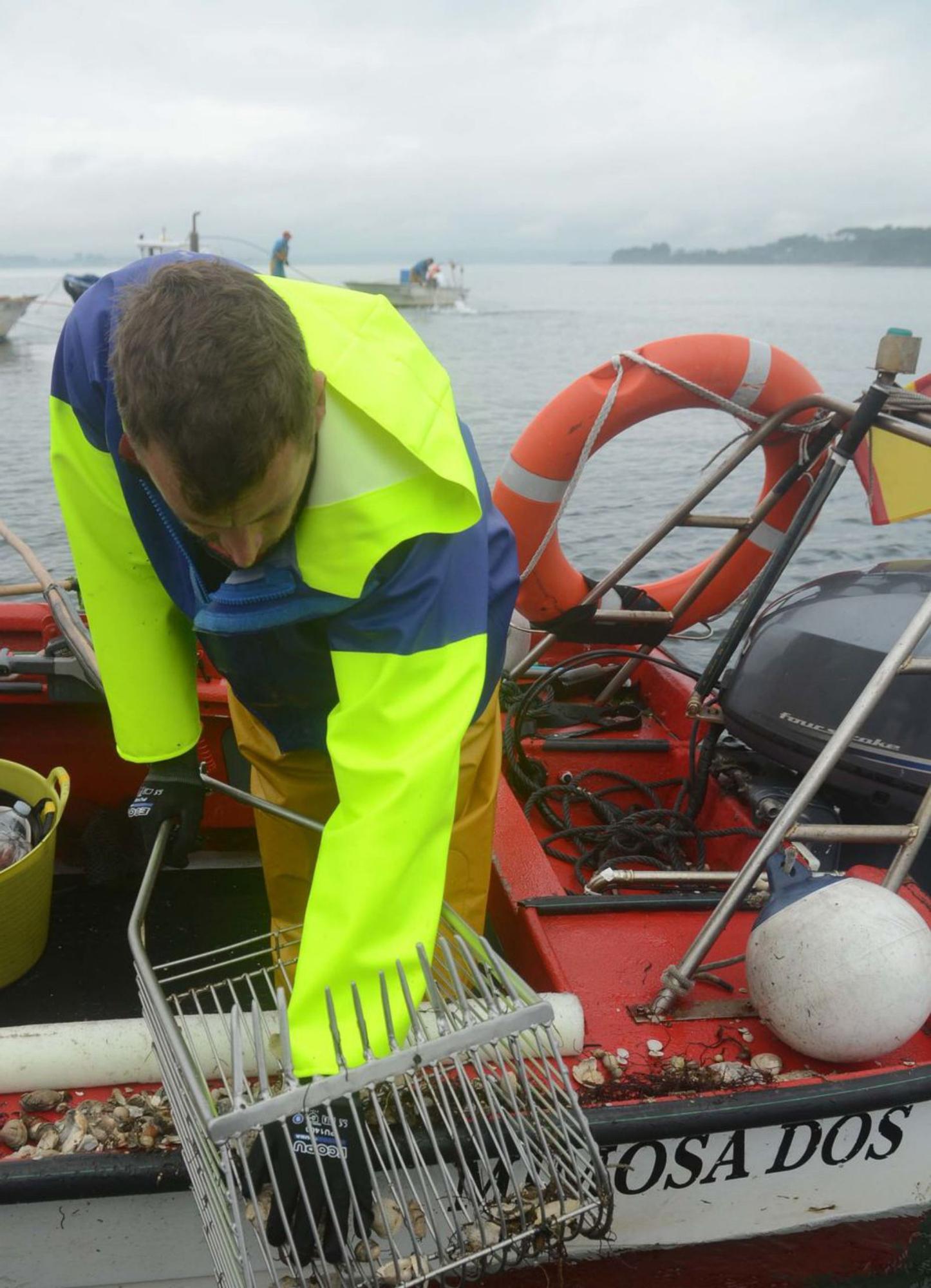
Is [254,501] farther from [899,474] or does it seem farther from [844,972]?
[899,474]

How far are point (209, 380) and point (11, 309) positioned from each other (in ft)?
99.5

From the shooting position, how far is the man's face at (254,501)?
54.7 inches

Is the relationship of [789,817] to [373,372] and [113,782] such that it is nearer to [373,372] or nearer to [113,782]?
[373,372]

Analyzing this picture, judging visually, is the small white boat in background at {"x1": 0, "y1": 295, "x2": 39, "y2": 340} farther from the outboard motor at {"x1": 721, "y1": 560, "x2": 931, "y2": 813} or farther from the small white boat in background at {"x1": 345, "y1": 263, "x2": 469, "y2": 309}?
the outboard motor at {"x1": 721, "y1": 560, "x2": 931, "y2": 813}

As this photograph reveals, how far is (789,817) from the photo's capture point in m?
2.28

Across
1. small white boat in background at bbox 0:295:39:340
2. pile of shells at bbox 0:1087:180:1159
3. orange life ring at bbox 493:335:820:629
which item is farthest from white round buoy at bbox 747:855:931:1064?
small white boat in background at bbox 0:295:39:340

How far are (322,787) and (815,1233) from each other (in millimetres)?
1829

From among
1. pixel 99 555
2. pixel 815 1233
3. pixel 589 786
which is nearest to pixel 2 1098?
pixel 99 555

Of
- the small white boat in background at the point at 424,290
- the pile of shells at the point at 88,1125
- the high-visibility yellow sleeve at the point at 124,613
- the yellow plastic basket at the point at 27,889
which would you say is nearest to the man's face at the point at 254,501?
the high-visibility yellow sleeve at the point at 124,613

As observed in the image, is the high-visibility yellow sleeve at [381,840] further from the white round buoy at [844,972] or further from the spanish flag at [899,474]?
the spanish flag at [899,474]

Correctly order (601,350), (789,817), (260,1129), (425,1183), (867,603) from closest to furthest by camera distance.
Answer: (260,1129)
(425,1183)
(789,817)
(867,603)
(601,350)

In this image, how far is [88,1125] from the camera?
1.95 m

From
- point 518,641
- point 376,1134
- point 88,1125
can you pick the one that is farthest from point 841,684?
point 88,1125

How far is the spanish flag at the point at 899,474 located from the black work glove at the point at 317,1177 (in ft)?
8.52
